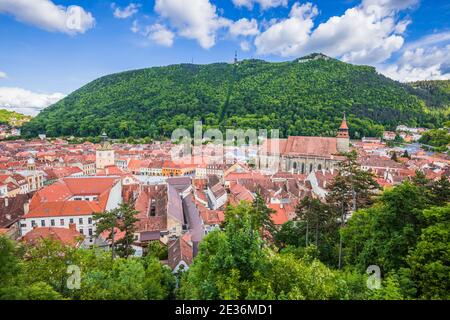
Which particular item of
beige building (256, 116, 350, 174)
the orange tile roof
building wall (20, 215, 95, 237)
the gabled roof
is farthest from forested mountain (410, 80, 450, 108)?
building wall (20, 215, 95, 237)

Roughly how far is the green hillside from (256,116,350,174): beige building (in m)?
159

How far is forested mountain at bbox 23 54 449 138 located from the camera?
128625mm

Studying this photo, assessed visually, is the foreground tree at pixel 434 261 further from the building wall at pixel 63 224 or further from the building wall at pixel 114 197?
the building wall at pixel 114 197

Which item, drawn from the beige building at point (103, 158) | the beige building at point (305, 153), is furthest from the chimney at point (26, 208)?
the beige building at point (305, 153)

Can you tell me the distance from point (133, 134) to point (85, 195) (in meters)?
99.8

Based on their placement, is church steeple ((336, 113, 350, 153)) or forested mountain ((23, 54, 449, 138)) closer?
church steeple ((336, 113, 350, 153))

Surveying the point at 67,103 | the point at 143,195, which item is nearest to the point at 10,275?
the point at 143,195

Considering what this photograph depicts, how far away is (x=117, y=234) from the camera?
24.8m

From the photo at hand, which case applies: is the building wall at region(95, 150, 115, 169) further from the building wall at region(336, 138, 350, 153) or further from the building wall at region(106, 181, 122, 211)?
the building wall at region(336, 138, 350, 153)

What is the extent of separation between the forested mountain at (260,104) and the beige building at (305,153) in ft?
154

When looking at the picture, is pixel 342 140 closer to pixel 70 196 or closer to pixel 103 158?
pixel 70 196

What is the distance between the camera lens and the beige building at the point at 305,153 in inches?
2562

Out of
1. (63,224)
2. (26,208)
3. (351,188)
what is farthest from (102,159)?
(351,188)
